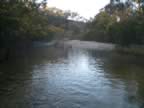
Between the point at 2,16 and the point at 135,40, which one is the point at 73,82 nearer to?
the point at 2,16

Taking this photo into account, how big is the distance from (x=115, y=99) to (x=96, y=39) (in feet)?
187

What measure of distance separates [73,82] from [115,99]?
3.64 metres

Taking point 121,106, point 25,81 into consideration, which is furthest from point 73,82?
point 121,106

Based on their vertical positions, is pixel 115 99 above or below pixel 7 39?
below

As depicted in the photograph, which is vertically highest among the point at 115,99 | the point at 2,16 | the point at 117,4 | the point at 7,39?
the point at 117,4

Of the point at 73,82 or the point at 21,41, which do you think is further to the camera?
the point at 21,41

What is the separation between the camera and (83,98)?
9516mm

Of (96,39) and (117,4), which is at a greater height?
(117,4)

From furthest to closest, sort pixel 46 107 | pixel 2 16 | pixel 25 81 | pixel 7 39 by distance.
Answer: pixel 7 39 → pixel 2 16 → pixel 25 81 → pixel 46 107

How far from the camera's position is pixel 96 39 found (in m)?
65.9

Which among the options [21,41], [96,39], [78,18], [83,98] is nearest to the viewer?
[83,98]

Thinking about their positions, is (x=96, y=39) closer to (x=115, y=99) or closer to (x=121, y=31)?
(x=121, y=31)

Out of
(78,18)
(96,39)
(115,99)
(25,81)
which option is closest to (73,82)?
(25,81)

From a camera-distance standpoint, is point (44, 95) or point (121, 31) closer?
point (44, 95)
